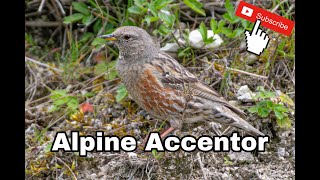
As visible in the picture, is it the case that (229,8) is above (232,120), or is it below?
above

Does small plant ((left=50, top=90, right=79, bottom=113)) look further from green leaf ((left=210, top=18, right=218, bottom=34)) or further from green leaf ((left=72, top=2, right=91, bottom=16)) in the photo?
green leaf ((left=210, top=18, right=218, bottom=34))

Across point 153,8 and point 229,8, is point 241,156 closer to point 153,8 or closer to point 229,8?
point 229,8

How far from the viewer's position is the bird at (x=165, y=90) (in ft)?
13.1

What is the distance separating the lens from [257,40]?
3.99 metres

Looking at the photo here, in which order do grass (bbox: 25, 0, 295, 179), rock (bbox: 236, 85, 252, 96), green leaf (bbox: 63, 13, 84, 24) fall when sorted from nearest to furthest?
grass (bbox: 25, 0, 295, 179) < rock (bbox: 236, 85, 252, 96) < green leaf (bbox: 63, 13, 84, 24)

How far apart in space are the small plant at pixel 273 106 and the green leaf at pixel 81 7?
143cm

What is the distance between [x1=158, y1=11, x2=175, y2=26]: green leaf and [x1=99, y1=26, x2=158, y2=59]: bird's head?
33 cm

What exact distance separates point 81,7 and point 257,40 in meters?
1.46

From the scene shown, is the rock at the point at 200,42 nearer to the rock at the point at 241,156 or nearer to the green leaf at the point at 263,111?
the green leaf at the point at 263,111

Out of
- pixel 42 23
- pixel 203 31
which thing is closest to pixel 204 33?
pixel 203 31

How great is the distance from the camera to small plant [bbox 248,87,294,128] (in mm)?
4043

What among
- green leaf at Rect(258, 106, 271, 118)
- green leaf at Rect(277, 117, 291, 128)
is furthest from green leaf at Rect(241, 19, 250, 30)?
green leaf at Rect(277, 117, 291, 128)

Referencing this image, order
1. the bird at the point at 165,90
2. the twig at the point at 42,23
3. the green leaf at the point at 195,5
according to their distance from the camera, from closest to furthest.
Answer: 1. the bird at the point at 165,90
2. the green leaf at the point at 195,5
3. the twig at the point at 42,23

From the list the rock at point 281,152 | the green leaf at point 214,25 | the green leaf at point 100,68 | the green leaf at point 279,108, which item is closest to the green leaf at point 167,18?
the green leaf at point 214,25
